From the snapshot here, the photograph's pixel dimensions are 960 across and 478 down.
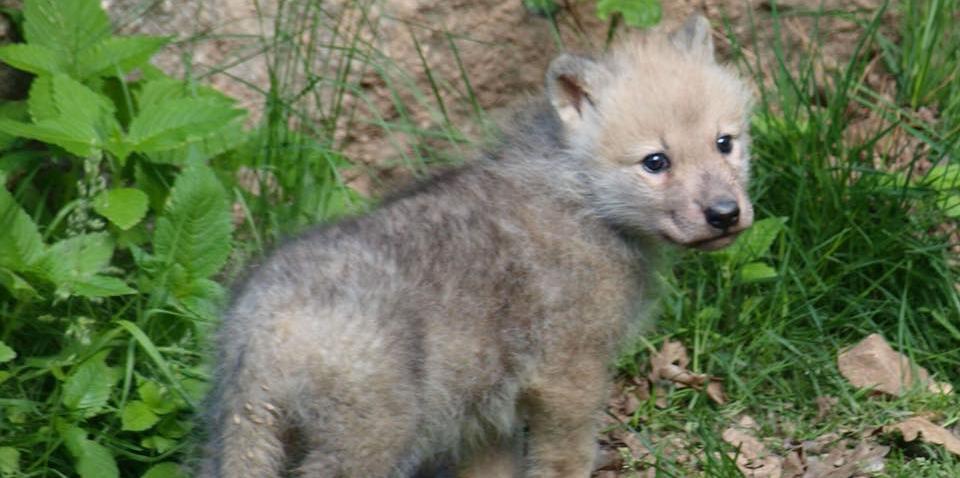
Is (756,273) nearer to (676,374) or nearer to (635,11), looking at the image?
(676,374)

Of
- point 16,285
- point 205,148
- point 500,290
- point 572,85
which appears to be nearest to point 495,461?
point 500,290

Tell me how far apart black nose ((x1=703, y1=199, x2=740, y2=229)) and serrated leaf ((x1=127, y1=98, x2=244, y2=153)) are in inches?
64.5

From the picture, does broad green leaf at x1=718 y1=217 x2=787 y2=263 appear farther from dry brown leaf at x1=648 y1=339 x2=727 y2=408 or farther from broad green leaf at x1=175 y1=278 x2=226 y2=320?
broad green leaf at x1=175 y1=278 x2=226 y2=320

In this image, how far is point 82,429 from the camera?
477 centimetres

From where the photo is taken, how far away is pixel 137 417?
4.80m

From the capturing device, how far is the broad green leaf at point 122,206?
4992 mm

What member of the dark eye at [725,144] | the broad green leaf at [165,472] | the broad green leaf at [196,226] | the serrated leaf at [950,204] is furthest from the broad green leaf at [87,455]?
the serrated leaf at [950,204]

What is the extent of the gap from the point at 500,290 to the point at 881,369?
6.00ft

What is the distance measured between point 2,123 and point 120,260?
63 cm

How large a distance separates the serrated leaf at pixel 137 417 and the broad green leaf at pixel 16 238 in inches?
21.7

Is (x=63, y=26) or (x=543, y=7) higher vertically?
(x=63, y=26)

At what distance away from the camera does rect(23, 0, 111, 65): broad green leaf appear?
17.3ft

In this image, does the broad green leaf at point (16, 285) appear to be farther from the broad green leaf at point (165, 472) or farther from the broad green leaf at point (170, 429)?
the broad green leaf at point (165, 472)

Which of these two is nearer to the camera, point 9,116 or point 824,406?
point 9,116
